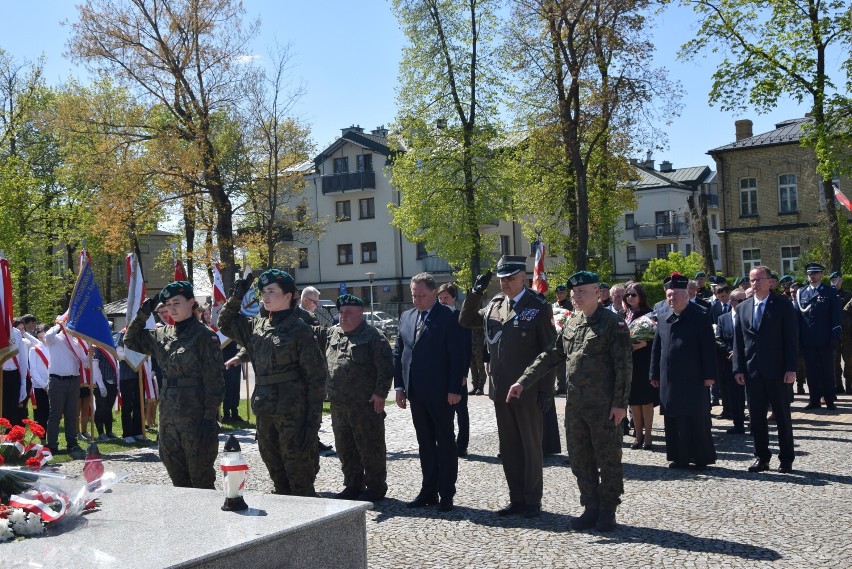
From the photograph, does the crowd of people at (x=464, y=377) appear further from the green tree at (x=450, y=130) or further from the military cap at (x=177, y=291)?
the green tree at (x=450, y=130)

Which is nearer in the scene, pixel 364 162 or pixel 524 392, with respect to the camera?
pixel 524 392

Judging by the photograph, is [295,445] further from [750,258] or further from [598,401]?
[750,258]

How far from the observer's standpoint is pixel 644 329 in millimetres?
11133

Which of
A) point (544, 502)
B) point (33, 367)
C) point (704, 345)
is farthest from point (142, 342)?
point (33, 367)

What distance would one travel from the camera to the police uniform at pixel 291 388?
7.51m

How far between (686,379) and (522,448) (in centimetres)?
288

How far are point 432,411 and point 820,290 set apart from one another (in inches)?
396

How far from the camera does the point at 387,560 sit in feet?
21.7

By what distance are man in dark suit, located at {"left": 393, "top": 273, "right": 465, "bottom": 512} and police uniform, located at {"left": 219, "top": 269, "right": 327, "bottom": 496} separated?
1327 millimetres

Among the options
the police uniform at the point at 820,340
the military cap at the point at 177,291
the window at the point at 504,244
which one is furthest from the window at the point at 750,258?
the military cap at the point at 177,291

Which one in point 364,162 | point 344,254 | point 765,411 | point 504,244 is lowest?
point 765,411

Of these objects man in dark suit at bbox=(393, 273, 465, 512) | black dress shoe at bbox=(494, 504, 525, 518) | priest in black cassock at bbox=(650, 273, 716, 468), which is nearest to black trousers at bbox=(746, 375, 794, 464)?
priest in black cassock at bbox=(650, 273, 716, 468)

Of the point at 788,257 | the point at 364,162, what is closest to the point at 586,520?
the point at 788,257

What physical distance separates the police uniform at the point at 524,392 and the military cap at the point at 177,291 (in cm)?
256
